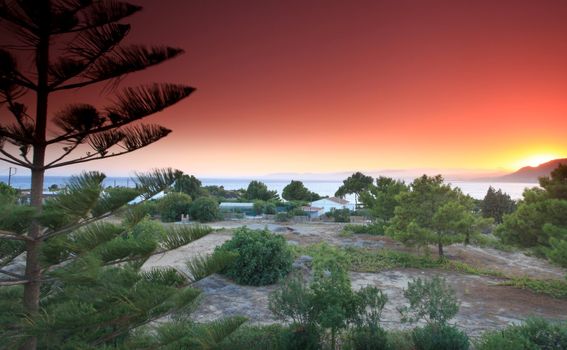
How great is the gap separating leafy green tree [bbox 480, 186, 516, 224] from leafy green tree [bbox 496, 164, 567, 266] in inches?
931

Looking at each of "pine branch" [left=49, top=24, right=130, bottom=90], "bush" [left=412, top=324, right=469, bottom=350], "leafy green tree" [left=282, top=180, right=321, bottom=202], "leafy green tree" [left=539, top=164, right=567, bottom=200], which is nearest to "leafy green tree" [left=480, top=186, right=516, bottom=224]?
"leafy green tree" [left=282, top=180, right=321, bottom=202]

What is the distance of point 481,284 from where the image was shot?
31.4 feet

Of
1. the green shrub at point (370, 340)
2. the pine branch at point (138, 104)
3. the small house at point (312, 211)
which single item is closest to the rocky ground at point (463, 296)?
the green shrub at point (370, 340)

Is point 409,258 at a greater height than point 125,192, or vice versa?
point 125,192

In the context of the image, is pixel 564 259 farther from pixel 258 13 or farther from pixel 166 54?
pixel 166 54

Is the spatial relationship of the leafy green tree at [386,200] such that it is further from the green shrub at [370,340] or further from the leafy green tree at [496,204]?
the leafy green tree at [496,204]

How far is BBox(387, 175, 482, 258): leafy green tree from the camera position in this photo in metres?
11.2

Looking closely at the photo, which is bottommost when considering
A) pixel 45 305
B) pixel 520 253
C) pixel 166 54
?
pixel 520 253

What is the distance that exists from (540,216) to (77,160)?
10.3 meters

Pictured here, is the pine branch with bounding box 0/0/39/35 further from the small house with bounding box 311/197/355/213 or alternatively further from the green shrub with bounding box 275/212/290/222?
the small house with bounding box 311/197/355/213

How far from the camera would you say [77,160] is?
209cm

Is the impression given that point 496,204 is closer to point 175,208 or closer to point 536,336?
point 175,208

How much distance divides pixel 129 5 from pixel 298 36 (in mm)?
6293

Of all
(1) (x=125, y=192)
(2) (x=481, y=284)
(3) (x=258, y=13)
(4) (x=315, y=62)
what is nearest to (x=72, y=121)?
(1) (x=125, y=192)
